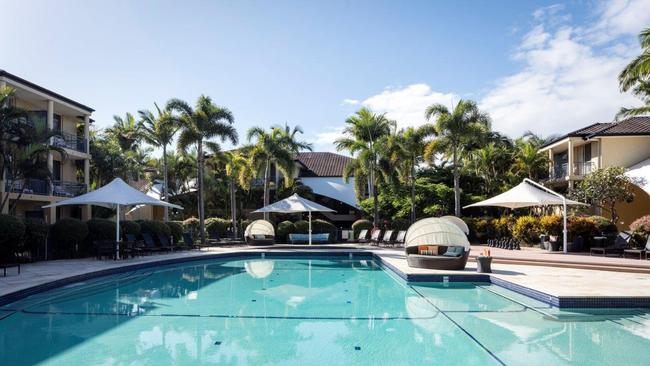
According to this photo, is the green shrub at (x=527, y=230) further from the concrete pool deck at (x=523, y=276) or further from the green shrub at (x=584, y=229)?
the concrete pool deck at (x=523, y=276)

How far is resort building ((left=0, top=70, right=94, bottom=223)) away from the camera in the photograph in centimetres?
2150

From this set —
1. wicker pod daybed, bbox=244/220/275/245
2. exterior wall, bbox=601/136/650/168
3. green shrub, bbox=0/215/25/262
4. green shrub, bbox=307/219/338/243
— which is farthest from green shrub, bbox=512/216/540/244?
green shrub, bbox=0/215/25/262

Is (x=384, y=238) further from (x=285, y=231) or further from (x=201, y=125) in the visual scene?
(x=201, y=125)

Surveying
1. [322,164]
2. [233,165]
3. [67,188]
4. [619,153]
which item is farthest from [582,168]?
[67,188]

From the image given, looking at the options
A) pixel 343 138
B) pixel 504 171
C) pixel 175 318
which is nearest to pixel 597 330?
pixel 175 318

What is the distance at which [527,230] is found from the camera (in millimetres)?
21844

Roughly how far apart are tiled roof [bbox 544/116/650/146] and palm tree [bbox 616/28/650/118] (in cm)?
496

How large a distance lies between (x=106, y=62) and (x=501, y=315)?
15783mm

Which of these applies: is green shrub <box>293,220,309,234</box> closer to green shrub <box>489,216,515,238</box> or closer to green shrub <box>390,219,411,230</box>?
green shrub <box>390,219,411,230</box>

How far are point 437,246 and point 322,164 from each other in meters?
30.3

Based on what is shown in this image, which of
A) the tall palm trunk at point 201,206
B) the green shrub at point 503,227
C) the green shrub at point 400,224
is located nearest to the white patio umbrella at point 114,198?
the tall palm trunk at point 201,206

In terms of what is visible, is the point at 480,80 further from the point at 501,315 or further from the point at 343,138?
the point at 501,315

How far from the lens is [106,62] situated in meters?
17.5

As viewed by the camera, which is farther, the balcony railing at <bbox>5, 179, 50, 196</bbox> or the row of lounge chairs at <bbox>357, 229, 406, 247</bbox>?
the row of lounge chairs at <bbox>357, 229, 406, 247</bbox>
